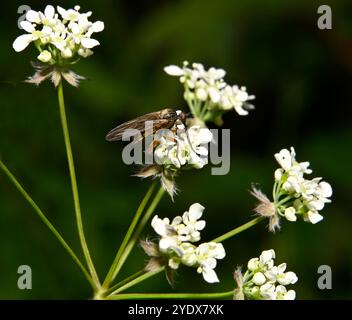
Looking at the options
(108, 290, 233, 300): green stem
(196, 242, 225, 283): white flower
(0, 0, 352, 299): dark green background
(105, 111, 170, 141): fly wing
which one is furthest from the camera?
(0, 0, 352, 299): dark green background

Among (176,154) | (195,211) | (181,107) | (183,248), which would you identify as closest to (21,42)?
(176,154)

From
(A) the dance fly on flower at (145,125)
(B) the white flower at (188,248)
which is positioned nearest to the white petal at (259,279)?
(B) the white flower at (188,248)

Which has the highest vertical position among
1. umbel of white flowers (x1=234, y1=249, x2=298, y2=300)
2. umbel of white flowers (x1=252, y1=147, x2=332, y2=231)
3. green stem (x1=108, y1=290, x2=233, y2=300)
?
umbel of white flowers (x1=252, y1=147, x2=332, y2=231)

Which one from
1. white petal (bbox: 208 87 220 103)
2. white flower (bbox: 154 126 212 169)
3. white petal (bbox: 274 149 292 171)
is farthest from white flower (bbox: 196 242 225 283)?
white petal (bbox: 208 87 220 103)

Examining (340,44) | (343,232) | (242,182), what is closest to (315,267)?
(343,232)

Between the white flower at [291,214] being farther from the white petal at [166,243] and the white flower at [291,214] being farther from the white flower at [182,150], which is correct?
the white petal at [166,243]

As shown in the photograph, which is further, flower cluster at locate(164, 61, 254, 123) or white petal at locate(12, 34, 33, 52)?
flower cluster at locate(164, 61, 254, 123)

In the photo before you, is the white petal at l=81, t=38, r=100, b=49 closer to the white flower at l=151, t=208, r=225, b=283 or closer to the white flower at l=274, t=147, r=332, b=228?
the white flower at l=151, t=208, r=225, b=283
